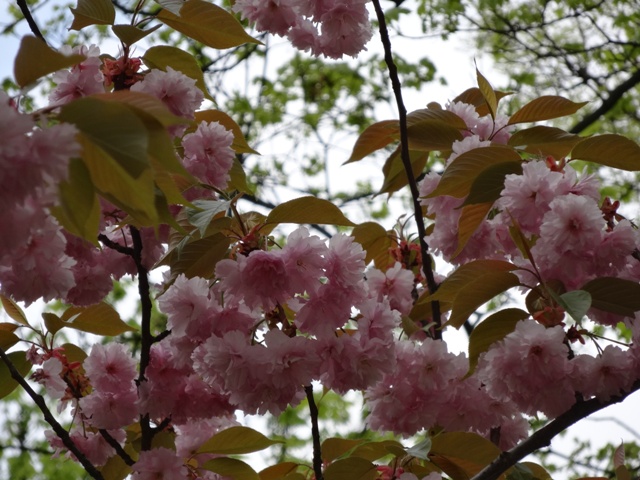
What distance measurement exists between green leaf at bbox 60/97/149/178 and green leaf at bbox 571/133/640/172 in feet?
3.00

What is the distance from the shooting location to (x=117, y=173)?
83 centimetres

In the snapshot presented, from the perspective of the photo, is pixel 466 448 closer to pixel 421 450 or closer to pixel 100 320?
pixel 421 450

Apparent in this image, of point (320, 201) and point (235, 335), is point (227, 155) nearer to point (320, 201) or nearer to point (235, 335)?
point (320, 201)

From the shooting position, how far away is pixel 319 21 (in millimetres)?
1712

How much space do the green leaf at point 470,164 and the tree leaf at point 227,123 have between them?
1.37ft

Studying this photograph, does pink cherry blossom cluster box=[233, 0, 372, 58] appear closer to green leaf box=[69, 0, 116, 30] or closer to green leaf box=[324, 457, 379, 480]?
green leaf box=[69, 0, 116, 30]

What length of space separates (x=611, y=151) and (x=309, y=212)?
55 cm

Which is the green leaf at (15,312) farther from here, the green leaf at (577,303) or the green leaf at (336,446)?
the green leaf at (577,303)

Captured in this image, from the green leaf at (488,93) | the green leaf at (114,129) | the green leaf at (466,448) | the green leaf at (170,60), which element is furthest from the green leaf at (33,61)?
the green leaf at (488,93)

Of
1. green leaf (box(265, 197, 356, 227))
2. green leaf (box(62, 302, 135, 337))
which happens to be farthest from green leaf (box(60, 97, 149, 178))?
green leaf (box(62, 302, 135, 337))

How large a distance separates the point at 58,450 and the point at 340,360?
2.46ft

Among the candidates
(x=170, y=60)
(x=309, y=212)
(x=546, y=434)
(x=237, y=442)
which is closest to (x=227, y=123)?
(x=170, y=60)

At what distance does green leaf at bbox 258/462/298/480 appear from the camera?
5.43 ft

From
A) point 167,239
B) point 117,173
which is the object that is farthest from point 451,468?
point 117,173
